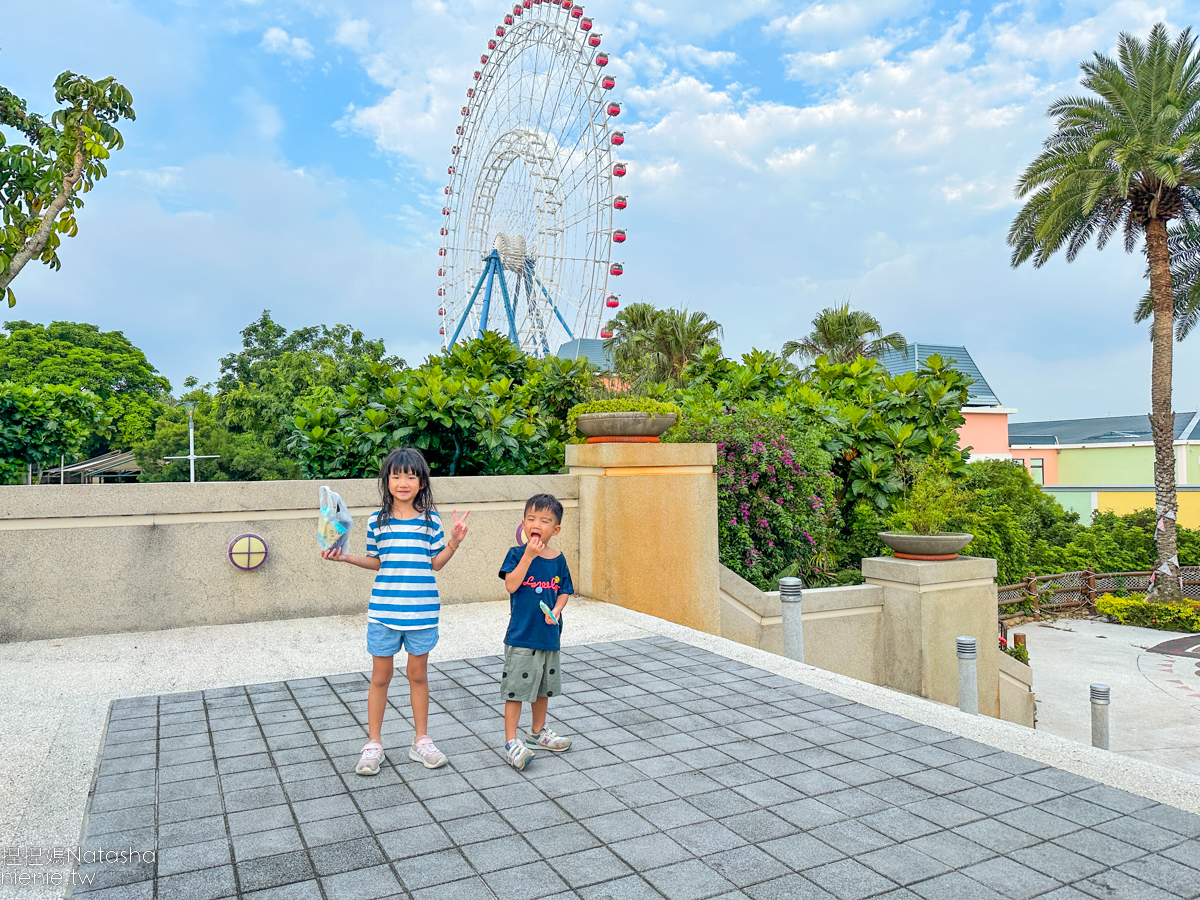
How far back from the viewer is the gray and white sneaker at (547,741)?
12.2 ft

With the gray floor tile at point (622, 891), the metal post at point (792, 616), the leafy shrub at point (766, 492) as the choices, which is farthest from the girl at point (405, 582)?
the leafy shrub at point (766, 492)

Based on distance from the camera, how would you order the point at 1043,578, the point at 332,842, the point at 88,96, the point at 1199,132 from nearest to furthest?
the point at 332,842 → the point at 88,96 → the point at 1199,132 → the point at 1043,578

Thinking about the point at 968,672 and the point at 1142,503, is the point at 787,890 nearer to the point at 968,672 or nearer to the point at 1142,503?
the point at 968,672

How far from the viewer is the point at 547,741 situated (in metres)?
3.73

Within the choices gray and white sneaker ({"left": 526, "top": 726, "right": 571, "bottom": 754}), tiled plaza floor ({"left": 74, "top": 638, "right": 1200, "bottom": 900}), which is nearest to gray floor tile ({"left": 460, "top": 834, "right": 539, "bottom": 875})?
tiled plaza floor ({"left": 74, "top": 638, "right": 1200, "bottom": 900})

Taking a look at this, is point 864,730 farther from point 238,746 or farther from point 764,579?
point 764,579

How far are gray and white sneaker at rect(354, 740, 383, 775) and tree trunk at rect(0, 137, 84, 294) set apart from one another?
555cm

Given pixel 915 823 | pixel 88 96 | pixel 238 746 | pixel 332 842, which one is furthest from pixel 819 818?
pixel 88 96

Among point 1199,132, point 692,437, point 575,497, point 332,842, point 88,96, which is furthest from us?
point 1199,132

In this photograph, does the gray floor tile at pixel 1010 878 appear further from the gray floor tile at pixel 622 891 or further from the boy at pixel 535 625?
the boy at pixel 535 625

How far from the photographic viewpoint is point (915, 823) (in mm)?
2990

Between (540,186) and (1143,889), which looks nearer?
(1143,889)

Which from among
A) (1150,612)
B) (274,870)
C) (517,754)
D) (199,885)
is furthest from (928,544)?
(1150,612)

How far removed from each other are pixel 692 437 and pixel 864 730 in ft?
17.8
